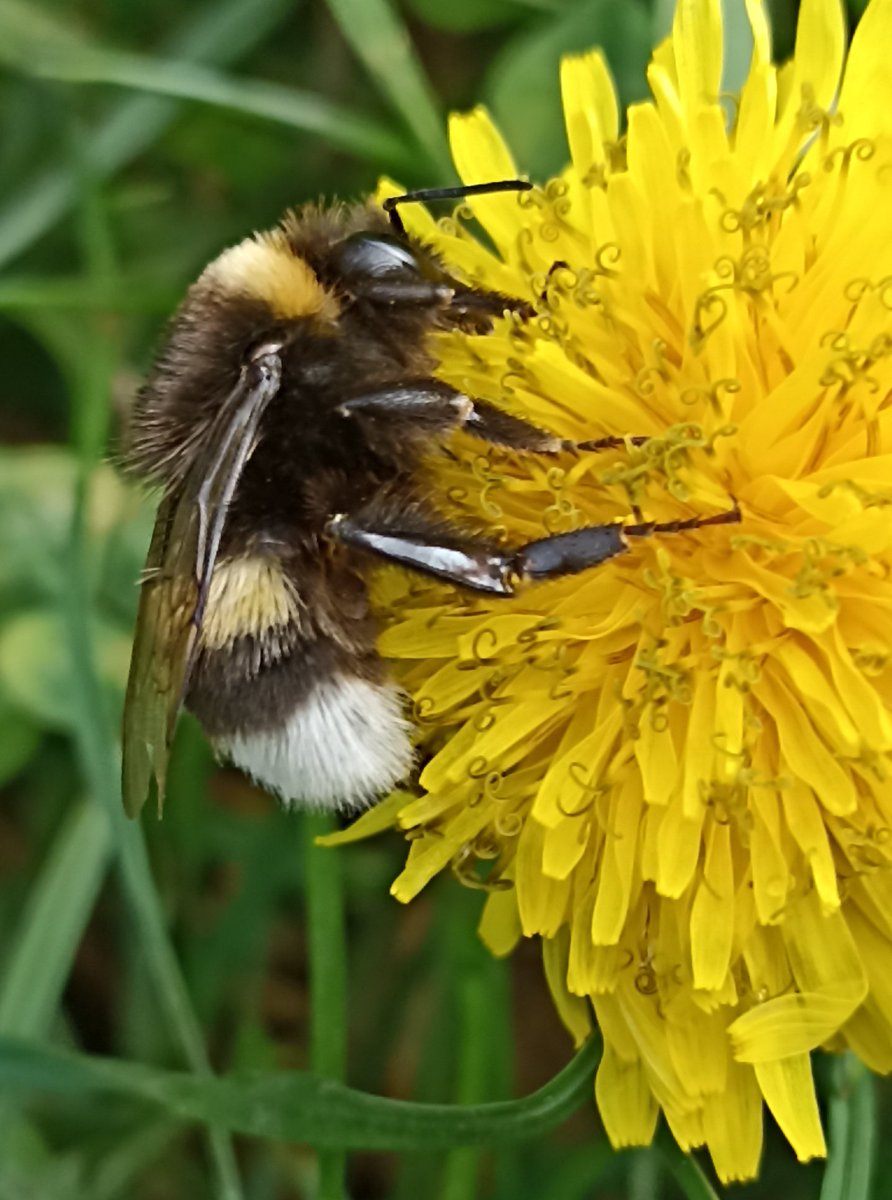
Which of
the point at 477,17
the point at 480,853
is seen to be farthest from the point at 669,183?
the point at 477,17

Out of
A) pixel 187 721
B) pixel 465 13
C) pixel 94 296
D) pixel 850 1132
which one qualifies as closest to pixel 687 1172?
pixel 850 1132

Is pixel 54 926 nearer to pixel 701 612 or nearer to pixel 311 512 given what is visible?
pixel 311 512

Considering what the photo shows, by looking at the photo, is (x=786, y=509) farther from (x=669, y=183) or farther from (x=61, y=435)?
(x=61, y=435)

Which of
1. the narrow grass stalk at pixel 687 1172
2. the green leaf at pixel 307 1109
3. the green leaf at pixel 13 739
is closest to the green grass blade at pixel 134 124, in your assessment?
the green leaf at pixel 13 739

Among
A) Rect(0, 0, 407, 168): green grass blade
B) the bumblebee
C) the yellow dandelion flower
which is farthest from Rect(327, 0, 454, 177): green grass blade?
the bumblebee

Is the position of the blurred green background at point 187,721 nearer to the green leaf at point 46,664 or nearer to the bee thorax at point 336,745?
the green leaf at point 46,664
